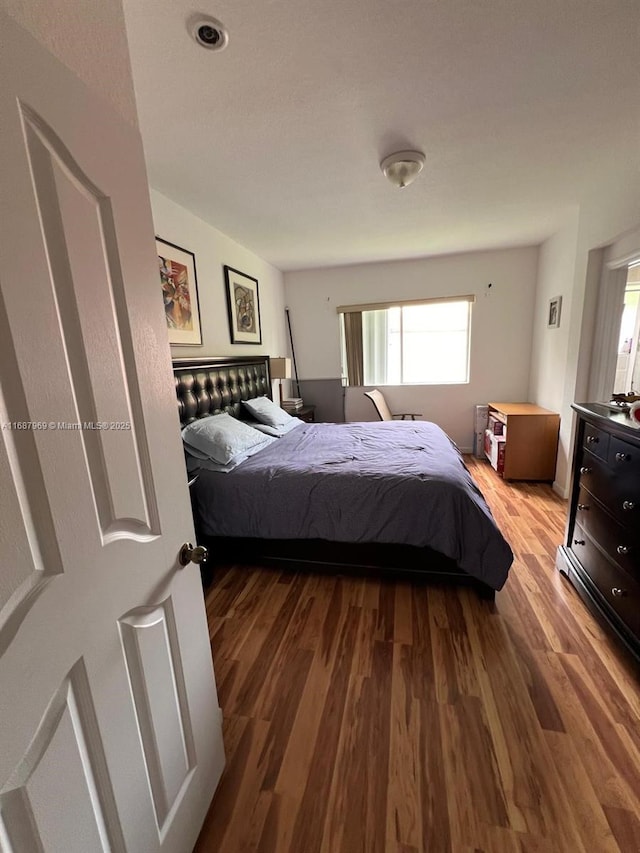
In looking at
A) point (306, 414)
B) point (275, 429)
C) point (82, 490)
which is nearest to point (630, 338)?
point (275, 429)

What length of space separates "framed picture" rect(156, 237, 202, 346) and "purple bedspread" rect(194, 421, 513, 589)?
1.09 meters

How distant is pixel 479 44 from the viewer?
1.29 m

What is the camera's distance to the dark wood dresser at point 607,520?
4.81 ft

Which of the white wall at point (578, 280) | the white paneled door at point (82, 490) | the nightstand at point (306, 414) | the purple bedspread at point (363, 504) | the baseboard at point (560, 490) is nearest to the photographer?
the white paneled door at point (82, 490)

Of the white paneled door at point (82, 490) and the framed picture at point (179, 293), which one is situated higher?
the framed picture at point (179, 293)

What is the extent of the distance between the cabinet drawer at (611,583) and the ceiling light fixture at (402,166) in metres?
2.26

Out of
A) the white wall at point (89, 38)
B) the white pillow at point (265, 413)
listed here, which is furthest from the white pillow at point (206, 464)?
the white wall at point (89, 38)

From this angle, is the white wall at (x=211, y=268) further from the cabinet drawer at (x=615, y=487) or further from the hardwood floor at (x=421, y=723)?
the cabinet drawer at (x=615, y=487)

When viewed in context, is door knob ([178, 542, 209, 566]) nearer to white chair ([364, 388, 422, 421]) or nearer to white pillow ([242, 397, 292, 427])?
white pillow ([242, 397, 292, 427])

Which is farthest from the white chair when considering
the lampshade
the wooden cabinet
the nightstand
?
the wooden cabinet

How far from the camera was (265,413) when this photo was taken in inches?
127

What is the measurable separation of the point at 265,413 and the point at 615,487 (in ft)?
8.22

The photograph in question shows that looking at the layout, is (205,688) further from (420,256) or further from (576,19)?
(420,256)

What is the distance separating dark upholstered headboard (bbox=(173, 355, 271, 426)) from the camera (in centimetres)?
249
